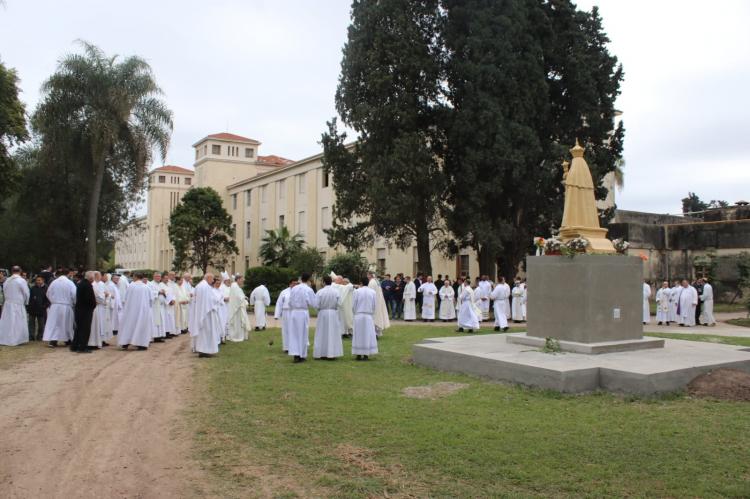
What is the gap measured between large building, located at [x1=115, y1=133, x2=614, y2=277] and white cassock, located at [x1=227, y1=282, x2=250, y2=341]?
17485 millimetres

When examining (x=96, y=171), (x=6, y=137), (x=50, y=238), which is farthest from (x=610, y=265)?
(x=50, y=238)

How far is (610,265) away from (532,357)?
2284mm

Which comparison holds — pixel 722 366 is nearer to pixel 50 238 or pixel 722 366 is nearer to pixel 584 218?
pixel 584 218

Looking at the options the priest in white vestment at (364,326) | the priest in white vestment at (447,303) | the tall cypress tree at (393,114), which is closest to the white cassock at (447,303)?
the priest in white vestment at (447,303)

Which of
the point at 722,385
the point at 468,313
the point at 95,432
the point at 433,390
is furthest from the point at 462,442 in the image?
the point at 468,313

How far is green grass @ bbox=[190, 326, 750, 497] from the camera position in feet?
16.8

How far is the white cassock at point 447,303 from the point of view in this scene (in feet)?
76.7

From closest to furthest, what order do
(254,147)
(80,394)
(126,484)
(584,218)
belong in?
(126,484) → (80,394) → (584,218) → (254,147)

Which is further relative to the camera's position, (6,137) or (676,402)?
(6,137)

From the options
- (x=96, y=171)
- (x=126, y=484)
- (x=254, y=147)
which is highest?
(x=254, y=147)

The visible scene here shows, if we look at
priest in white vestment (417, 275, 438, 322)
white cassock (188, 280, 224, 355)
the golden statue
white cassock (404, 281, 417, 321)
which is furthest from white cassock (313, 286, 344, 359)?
white cassock (404, 281, 417, 321)

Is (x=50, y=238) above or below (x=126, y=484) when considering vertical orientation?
above

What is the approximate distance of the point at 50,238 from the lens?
1315 inches

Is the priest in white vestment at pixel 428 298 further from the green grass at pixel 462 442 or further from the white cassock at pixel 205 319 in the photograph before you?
the green grass at pixel 462 442
